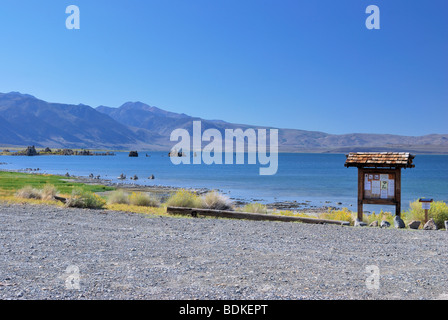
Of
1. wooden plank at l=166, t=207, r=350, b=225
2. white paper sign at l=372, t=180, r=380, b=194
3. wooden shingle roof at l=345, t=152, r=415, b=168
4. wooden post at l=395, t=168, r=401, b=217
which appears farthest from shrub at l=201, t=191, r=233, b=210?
wooden post at l=395, t=168, r=401, b=217

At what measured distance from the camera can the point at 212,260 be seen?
25.3ft

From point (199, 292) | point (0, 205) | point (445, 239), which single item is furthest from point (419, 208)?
point (0, 205)

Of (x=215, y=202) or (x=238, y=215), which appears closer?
(x=238, y=215)

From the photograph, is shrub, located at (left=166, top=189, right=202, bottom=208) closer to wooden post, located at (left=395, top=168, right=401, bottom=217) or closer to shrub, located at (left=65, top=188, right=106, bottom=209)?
shrub, located at (left=65, top=188, right=106, bottom=209)

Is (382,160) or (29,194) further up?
(382,160)

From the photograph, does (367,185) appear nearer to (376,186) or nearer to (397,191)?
(376,186)

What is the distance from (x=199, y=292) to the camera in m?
5.75

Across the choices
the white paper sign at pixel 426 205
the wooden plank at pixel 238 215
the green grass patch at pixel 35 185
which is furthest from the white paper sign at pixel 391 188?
the green grass patch at pixel 35 185

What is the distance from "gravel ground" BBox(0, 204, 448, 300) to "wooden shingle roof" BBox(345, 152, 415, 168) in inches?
117

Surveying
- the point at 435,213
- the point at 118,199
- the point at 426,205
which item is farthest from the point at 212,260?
the point at 118,199

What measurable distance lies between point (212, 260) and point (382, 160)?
8.72 metres

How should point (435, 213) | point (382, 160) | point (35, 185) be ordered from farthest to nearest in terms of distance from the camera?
1. point (35, 185)
2. point (382, 160)
3. point (435, 213)

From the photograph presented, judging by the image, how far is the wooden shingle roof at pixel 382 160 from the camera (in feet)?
45.5

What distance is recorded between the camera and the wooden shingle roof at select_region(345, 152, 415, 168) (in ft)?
45.5
